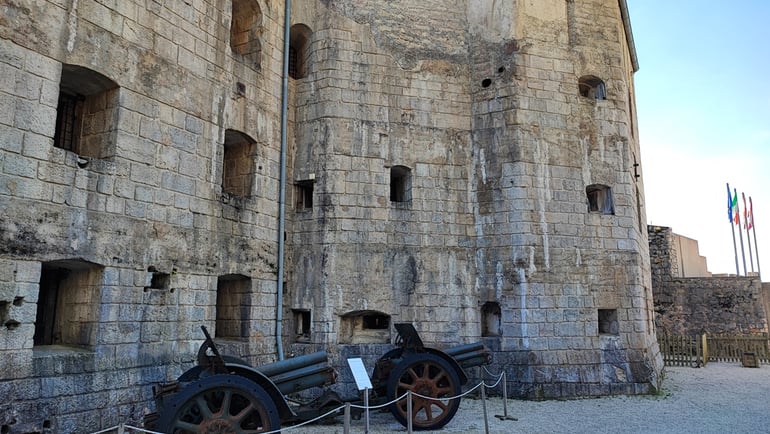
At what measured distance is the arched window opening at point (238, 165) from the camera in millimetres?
10047

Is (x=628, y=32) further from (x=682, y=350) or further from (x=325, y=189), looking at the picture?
(x=325, y=189)

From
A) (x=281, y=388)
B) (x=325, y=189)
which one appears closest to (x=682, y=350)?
(x=325, y=189)

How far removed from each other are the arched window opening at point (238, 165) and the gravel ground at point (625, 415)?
4.32 meters

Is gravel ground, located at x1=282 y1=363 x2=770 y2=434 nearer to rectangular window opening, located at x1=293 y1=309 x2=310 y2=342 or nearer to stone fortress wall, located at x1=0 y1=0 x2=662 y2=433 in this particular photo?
stone fortress wall, located at x1=0 y1=0 x2=662 y2=433

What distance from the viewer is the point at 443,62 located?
12.2 m

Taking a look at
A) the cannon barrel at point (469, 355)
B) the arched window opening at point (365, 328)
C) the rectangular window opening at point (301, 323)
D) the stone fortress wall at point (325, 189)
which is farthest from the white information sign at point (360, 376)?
the rectangular window opening at point (301, 323)

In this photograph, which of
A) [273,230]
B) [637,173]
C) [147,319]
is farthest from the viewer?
[637,173]

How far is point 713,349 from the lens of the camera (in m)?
18.3

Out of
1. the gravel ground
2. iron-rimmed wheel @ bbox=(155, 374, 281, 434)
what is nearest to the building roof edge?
the gravel ground

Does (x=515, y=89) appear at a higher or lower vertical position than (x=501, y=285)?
higher

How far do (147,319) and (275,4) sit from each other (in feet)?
21.2

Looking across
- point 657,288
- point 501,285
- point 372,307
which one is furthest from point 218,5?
point 657,288

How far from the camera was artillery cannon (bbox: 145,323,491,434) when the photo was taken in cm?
573

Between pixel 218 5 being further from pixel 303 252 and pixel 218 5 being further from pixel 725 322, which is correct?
pixel 725 322
